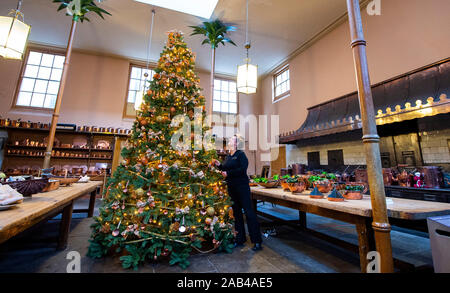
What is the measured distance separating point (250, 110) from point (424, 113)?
6.41m

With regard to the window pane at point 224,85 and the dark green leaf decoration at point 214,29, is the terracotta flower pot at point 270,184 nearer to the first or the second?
the dark green leaf decoration at point 214,29

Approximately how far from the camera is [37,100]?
6.42 meters

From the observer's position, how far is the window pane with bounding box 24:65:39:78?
21.3 ft

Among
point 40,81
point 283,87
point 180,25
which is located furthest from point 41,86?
point 283,87

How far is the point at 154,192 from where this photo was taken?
6.40ft

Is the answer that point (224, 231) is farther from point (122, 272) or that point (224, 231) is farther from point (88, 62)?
point (88, 62)

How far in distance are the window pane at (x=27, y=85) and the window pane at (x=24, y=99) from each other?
0.51 ft

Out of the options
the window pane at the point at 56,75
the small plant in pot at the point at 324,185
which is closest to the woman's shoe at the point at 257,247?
the small plant in pot at the point at 324,185

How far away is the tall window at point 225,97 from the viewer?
853cm

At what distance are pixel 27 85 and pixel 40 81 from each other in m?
0.39

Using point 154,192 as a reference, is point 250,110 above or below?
above

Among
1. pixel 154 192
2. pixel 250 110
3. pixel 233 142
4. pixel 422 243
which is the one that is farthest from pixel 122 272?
pixel 250 110

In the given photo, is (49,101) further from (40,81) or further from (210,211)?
(210,211)

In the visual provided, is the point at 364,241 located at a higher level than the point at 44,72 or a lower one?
lower
